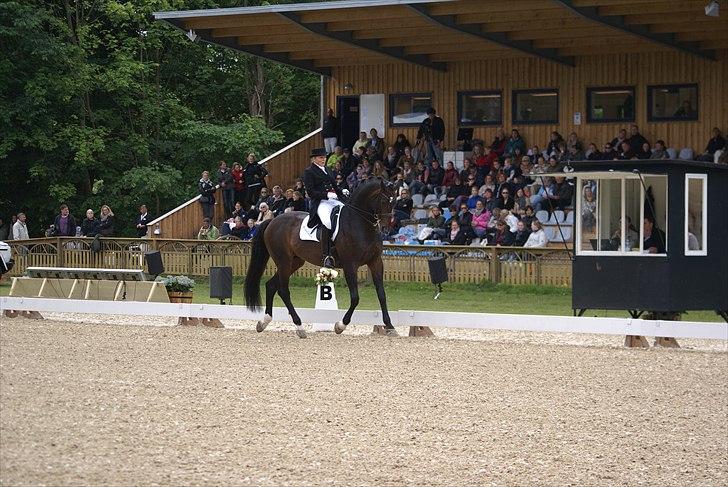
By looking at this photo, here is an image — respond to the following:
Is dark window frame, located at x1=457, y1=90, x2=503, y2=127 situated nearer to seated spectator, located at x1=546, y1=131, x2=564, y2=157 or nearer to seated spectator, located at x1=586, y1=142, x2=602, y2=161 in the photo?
seated spectator, located at x1=546, y1=131, x2=564, y2=157

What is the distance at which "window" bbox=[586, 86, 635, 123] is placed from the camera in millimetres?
29938

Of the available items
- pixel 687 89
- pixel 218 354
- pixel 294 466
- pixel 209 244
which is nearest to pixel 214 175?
pixel 209 244

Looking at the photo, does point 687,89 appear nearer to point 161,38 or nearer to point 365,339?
point 365,339

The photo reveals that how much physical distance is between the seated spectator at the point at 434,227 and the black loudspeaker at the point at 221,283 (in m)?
6.82

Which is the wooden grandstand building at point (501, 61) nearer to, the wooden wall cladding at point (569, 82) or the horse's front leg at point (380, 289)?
the wooden wall cladding at point (569, 82)

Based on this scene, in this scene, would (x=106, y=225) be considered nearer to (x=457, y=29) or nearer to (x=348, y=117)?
(x=348, y=117)

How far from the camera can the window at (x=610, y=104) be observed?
2994 centimetres

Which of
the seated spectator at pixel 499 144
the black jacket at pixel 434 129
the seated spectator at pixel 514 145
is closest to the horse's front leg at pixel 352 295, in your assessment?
the seated spectator at pixel 514 145

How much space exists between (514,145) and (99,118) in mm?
14396

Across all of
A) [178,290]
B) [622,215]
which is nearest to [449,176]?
[178,290]

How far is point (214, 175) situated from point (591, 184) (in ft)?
72.0

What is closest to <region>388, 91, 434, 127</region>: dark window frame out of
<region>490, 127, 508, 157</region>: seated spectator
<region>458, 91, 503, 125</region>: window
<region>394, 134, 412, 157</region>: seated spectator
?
<region>458, 91, 503, 125</region>: window

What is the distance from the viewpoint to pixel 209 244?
2725cm

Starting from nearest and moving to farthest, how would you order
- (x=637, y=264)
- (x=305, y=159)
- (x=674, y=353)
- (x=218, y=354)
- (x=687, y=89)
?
(x=218, y=354) < (x=674, y=353) < (x=637, y=264) < (x=687, y=89) < (x=305, y=159)
